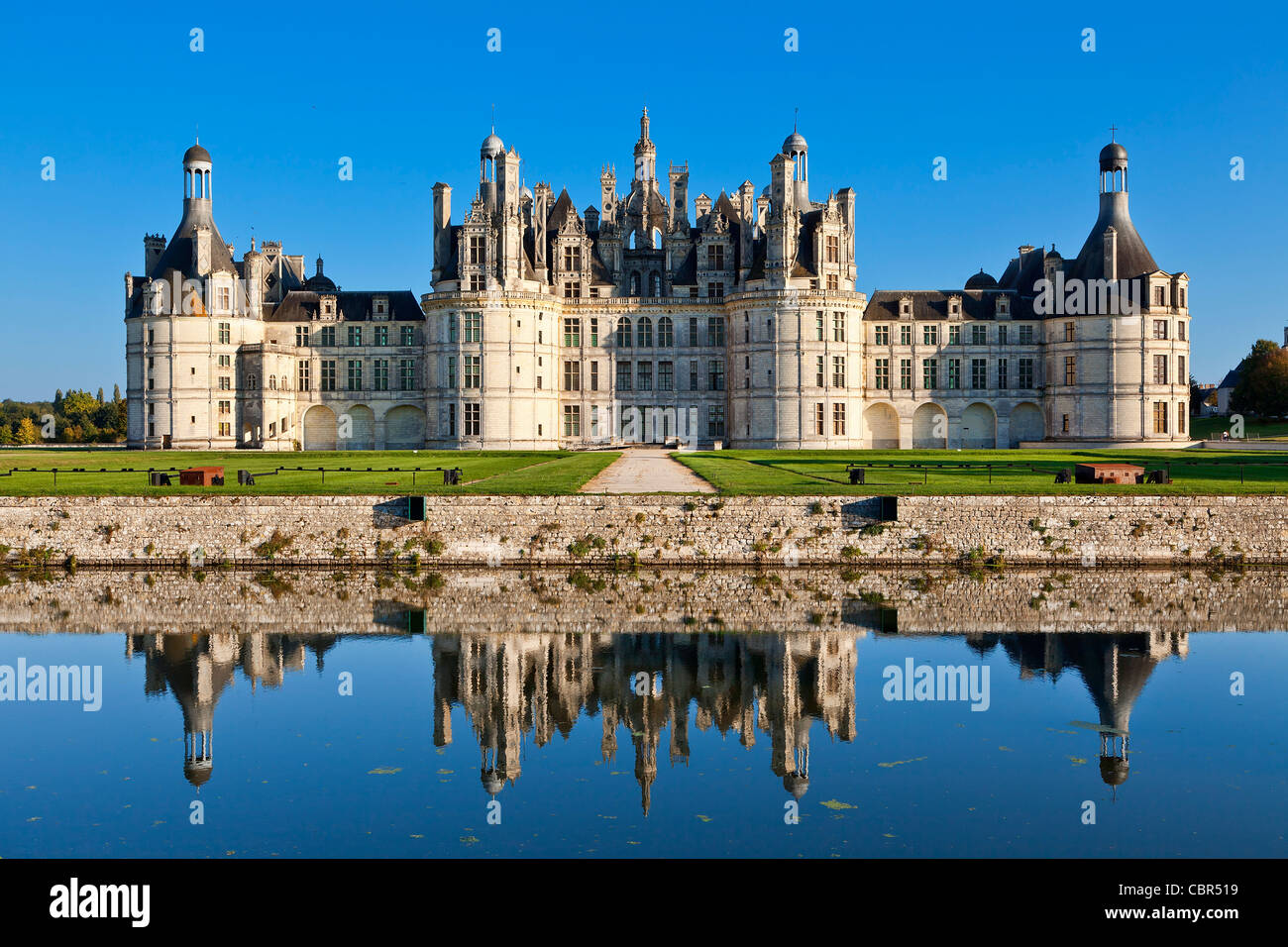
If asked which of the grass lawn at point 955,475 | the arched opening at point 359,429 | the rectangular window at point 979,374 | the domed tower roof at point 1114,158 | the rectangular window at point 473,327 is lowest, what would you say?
the grass lawn at point 955,475

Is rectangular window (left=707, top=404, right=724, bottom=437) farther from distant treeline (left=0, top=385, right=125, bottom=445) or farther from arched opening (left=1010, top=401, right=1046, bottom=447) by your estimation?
distant treeline (left=0, top=385, right=125, bottom=445)

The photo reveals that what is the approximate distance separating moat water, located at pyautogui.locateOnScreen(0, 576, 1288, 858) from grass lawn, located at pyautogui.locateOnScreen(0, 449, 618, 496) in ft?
33.4

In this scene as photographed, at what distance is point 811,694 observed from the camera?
1823 cm

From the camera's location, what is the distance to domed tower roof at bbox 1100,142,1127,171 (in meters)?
70.2

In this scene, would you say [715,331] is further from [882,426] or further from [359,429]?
[359,429]

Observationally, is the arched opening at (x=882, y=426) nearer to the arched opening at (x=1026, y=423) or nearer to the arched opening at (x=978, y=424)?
the arched opening at (x=978, y=424)

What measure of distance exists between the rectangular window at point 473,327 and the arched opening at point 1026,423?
110 feet

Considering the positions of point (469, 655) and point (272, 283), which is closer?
point (469, 655)

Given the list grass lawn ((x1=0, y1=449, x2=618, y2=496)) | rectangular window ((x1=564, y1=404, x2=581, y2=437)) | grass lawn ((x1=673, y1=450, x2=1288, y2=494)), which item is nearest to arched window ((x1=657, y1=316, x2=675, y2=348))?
rectangular window ((x1=564, y1=404, x2=581, y2=437))

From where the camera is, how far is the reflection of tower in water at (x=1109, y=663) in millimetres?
16000

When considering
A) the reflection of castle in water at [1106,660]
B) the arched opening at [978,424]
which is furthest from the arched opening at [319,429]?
the reflection of castle in water at [1106,660]

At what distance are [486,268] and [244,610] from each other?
142 ft
